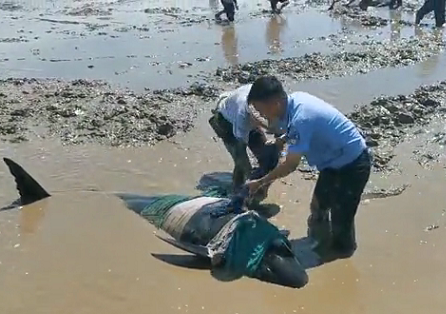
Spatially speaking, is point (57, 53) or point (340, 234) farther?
point (57, 53)

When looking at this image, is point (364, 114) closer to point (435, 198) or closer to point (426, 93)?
point (426, 93)

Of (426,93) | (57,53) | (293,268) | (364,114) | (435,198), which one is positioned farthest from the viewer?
(57,53)

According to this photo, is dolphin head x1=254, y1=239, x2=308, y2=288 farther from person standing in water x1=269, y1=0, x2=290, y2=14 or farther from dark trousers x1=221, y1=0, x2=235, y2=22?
person standing in water x1=269, y1=0, x2=290, y2=14

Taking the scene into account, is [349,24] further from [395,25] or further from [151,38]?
[151,38]

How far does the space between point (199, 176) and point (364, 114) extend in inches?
105

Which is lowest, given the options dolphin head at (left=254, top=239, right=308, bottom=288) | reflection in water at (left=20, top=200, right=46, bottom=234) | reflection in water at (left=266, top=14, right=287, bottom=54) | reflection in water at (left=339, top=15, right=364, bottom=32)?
reflection in water at (left=339, top=15, right=364, bottom=32)

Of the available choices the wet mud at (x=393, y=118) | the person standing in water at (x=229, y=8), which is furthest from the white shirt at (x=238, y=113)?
the person standing in water at (x=229, y=8)

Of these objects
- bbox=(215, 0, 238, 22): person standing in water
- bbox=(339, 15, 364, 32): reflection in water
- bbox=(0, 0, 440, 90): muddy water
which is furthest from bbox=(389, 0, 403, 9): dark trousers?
bbox=(215, 0, 238, 22): person standing in water

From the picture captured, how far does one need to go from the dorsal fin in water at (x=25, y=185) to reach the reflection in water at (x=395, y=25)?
10858mm

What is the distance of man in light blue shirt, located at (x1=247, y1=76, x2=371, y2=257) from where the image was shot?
5402 millimetres

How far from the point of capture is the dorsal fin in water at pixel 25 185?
6845 millimetres

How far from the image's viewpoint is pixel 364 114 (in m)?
9.31

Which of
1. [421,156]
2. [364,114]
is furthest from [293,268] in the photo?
[364,114]

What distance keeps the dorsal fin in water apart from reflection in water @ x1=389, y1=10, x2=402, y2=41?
35.6ft
